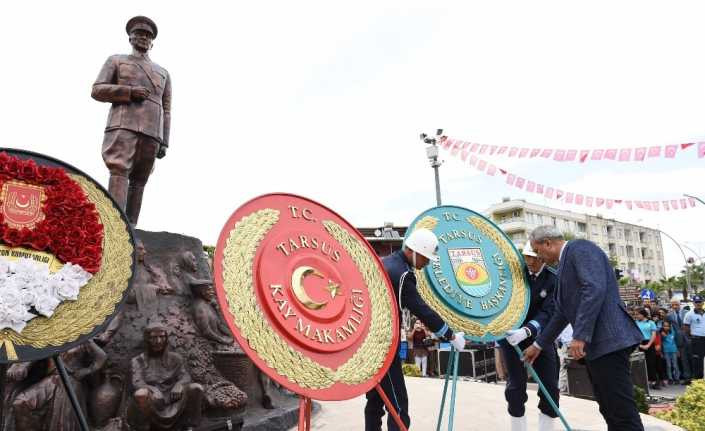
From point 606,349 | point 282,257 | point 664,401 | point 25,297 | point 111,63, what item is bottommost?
point 664,401

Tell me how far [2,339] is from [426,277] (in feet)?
9.63

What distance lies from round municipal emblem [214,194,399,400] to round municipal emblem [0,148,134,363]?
737 millimetres

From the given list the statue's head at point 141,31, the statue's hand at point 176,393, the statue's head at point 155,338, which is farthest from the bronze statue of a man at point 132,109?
the statue's hand at point 176,393

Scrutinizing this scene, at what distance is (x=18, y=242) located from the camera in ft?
8.20

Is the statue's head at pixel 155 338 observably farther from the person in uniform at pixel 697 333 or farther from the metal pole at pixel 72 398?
the person in uniform at pixel 697 333

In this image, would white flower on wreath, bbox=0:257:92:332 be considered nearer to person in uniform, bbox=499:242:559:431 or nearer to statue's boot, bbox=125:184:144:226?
person in uniform, bbox=499:242:559:431

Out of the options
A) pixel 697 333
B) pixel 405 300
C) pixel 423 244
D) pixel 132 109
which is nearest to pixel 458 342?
pixel 405 300

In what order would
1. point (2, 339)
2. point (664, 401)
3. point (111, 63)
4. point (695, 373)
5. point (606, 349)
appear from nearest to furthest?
point (2, 339) < point (606, 349) < point (111, 63) < point (664, 401) < point (695, 373)

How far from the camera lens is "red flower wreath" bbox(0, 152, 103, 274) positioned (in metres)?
2.57

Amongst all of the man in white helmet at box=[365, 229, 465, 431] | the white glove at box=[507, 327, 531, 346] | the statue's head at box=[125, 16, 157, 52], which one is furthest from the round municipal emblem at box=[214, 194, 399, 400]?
the statue's head at box=[125, 16, 157, 52]

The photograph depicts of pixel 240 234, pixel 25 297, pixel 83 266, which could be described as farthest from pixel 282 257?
pixel 25 297

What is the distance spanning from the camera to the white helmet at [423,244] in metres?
3.82

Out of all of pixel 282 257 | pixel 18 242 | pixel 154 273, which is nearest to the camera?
pixel 18 242

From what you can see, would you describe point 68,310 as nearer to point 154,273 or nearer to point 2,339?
point 2,339
